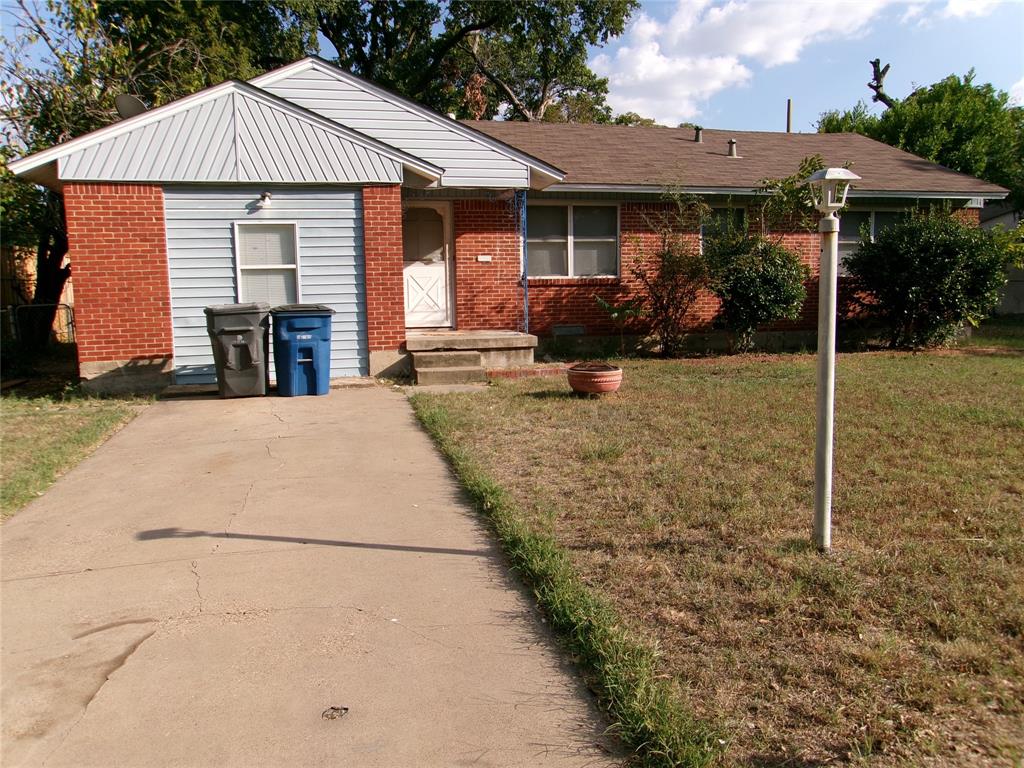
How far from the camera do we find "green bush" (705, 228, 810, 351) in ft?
43.0

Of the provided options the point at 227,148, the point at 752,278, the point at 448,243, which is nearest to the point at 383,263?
the point at 227,148

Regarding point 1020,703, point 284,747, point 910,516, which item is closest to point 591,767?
point 284,747

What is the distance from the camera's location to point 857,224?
1611cm

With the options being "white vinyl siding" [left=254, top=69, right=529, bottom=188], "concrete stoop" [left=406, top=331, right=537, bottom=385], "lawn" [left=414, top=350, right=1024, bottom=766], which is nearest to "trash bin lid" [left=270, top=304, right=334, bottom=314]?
"concrete stoop" [left=406, top=331, right=537, bottom=385]

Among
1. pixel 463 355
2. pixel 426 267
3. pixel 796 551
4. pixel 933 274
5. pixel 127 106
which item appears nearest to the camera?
pixel 796 551

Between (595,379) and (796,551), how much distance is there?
Answer: 16.4 feet

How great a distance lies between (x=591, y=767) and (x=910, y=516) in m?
3.33

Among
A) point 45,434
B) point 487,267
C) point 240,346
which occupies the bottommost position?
point 45,434

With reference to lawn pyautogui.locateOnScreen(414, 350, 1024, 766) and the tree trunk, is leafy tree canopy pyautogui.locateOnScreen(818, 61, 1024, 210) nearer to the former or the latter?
lawn pyautogui.locateOnScreen(414, 350, 1024, 766)

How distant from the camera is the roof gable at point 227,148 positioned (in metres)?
10.2

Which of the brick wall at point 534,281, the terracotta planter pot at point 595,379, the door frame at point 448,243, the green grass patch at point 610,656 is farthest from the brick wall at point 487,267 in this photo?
the green grass patch at point 610,656

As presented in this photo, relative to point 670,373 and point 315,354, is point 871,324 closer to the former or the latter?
point 670,373

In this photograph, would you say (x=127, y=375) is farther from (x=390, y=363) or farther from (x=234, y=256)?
(x=390, y=363)

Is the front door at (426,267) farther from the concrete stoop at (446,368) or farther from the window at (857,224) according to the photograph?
the window at (857,224)
